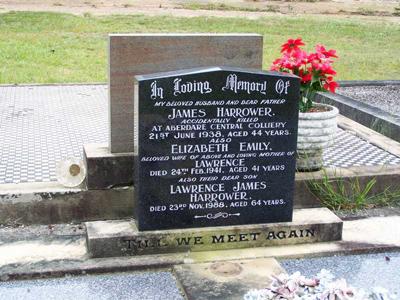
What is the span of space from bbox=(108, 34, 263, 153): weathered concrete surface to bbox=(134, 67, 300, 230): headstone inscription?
1.90ft

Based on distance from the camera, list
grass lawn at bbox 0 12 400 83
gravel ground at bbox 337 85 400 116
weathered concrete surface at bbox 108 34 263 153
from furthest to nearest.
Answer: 1. grass lawn at bbox 0 12 400 83
2. gravel ground at bbox 337 85 400 116
3. weathered concrete surface at bbox 108 34 263 153

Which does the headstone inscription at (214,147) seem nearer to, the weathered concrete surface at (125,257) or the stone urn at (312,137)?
the weathered concrete surface at (125,257)

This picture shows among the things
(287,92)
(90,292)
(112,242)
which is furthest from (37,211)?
(287,92)

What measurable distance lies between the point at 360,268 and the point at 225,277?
0.85 m

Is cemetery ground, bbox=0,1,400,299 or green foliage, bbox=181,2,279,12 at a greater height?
green foliage, bbox=181,2,279,12

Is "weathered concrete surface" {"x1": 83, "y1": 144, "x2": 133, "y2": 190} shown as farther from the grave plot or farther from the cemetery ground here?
the grave plot

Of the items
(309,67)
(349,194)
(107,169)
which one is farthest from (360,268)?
(107,169)

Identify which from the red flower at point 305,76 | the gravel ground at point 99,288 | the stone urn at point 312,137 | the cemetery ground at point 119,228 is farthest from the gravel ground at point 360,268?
the red flower at point 305,76

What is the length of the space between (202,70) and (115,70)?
30.2 inches

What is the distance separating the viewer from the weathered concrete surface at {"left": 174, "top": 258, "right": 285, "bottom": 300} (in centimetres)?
379

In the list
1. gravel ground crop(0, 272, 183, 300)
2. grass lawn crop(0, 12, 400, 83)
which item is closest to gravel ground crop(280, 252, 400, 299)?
gravel ground crop(0, 272, 183, 300)

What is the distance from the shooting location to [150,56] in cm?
474

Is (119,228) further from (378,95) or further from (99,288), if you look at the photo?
(378,95)

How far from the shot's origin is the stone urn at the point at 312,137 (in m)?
5.17
